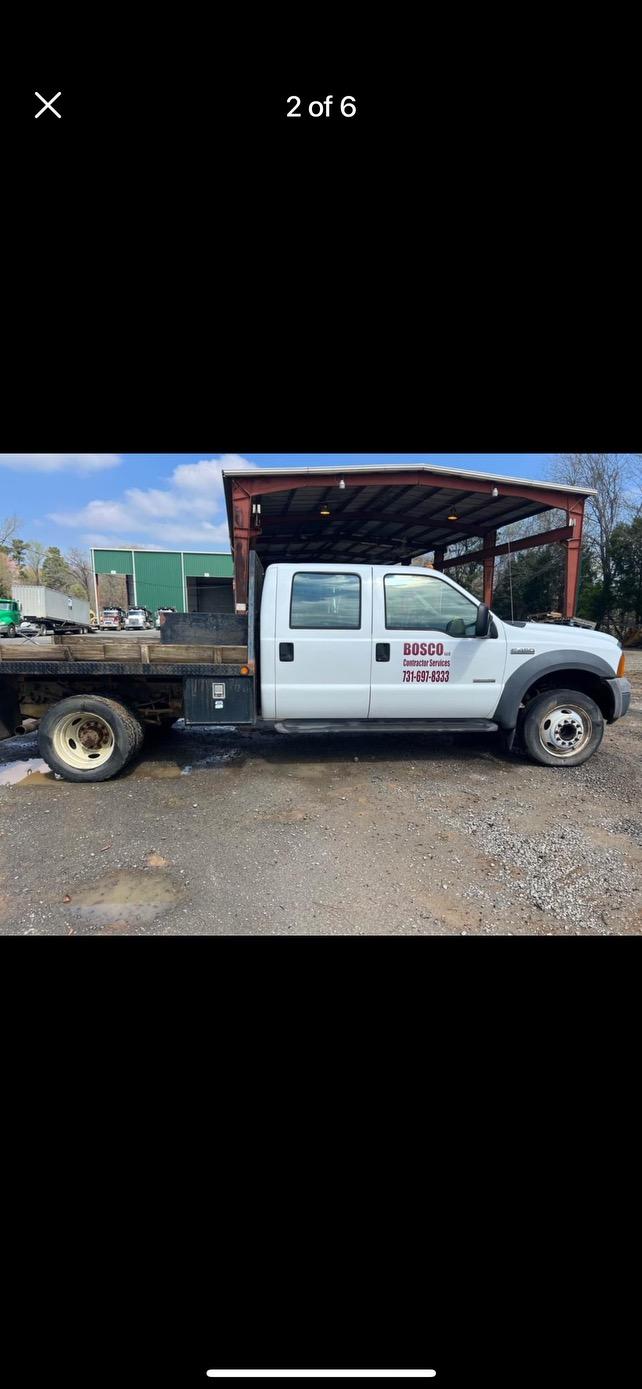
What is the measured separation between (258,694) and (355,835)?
1.64m

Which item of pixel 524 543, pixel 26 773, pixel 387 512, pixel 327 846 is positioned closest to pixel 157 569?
pixel 387 512

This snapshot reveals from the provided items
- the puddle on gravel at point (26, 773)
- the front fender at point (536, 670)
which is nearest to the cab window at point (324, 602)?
the front fender at point (536, 670)

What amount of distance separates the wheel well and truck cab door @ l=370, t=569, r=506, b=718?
20.4 inches

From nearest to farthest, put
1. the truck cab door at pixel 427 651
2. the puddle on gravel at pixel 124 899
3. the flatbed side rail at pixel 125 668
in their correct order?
the puddle on gravel at pixel 124 899
the flatbed side rail at pixel 125 668
the truck cab door at pixel 427 651

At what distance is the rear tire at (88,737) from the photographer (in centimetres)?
424

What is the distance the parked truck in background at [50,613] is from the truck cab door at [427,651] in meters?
2.99

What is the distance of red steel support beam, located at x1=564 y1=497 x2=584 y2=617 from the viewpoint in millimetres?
7473

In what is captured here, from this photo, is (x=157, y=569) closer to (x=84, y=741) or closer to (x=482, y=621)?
(x=84, y=741)

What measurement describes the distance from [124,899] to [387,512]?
8673 millimetres

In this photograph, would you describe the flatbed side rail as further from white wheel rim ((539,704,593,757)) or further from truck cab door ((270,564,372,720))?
white wheel rim ((539,704,593,757))

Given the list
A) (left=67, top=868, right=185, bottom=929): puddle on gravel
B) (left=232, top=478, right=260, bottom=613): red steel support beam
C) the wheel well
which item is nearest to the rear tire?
(left=67, top=868, right=185, bottom=929): puddle on gravel

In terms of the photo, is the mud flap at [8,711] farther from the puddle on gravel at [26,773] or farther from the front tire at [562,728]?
the front tire at [562,728]

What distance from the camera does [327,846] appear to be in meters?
3.20

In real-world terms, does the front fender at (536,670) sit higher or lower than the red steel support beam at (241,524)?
lower
